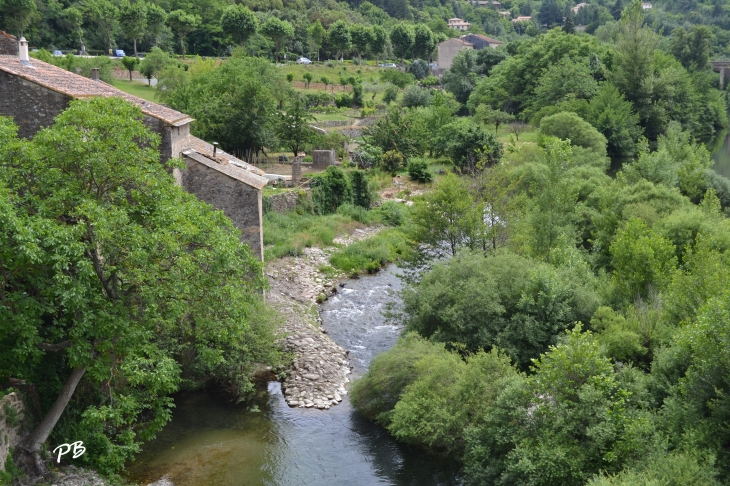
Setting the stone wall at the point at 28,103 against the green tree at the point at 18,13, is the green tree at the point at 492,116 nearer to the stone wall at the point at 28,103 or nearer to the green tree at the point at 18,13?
the green tree at the point at 18,13

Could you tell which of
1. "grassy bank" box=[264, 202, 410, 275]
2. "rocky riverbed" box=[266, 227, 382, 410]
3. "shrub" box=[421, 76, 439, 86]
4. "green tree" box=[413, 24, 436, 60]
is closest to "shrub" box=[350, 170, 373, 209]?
"grassy bank" box=[264, 202, 410, 275]

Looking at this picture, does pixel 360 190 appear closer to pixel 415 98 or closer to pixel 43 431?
pixel 43 431

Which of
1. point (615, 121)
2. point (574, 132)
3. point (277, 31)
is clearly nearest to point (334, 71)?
point (277, 31)

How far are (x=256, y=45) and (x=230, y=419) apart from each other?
251 feet

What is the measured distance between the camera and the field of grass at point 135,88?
210 ft

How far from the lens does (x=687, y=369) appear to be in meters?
16.1

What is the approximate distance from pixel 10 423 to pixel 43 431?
69 centimetres

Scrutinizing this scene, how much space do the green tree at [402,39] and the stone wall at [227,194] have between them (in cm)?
9345

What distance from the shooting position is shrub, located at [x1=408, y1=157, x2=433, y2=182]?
54.2m

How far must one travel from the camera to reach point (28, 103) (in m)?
20.2

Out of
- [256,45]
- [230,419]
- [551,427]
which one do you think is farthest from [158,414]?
[256,45]

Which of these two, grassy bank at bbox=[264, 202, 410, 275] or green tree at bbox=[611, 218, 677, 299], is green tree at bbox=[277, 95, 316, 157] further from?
green tree at bbox=[611, 218, 677, 299]

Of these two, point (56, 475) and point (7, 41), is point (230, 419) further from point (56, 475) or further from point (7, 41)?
point (7, 41)

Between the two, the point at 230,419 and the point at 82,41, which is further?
the point at 82,41
